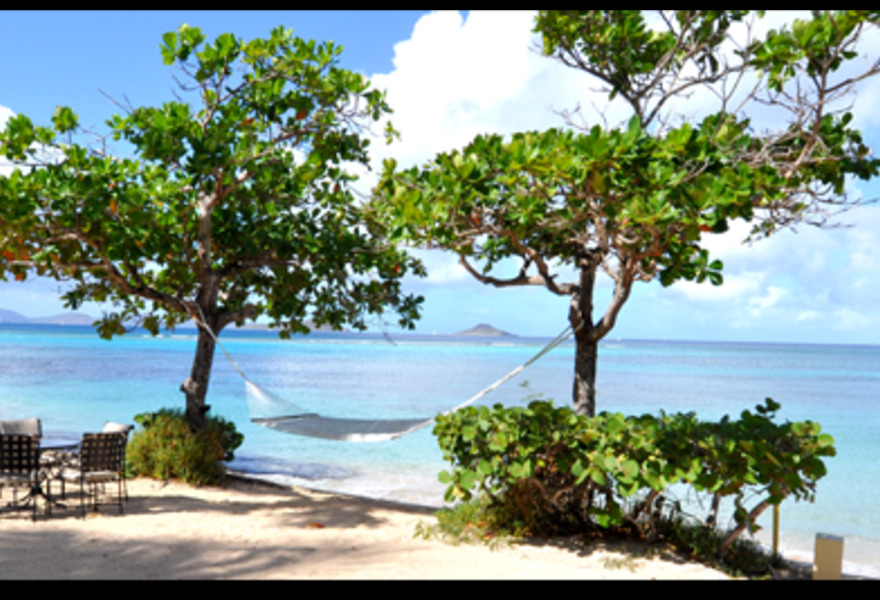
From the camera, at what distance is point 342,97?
5.79 meters

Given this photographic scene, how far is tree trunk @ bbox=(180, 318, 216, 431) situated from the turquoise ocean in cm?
169

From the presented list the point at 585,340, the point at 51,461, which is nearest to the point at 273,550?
the point at 585,340

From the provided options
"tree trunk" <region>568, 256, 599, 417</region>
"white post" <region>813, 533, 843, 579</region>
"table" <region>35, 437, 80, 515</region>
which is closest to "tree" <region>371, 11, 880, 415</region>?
"tree trunk" <region>568, 256, 599, 417</region>

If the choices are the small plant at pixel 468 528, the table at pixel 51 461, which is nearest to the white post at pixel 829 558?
the small plant at pixel 468 528

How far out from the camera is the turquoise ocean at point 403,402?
7.43 metres

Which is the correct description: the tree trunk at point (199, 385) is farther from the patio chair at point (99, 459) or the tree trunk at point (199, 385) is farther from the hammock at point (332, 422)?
the patio chair at point (99, 459)

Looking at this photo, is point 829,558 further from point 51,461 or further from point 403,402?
point 403,402

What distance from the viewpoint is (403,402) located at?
16.5 m

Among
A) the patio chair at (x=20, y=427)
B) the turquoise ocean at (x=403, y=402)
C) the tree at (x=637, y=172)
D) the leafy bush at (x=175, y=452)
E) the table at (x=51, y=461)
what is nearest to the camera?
the tree at (x=637, y=172)

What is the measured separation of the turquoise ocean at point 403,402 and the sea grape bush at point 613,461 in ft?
1.05

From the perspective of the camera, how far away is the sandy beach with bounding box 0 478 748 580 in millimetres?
3471

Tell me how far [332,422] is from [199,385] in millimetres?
1727
